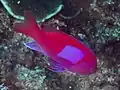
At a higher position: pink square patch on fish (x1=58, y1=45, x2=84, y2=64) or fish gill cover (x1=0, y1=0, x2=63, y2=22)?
fish gill cover (x1=0, y1=0, x2=63, y2=22)

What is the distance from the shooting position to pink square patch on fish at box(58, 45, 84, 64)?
1.65m

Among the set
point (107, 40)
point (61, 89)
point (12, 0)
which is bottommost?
point (61, 89)

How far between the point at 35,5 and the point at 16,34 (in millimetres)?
317

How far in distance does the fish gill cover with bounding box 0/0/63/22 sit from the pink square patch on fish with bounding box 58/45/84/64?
2.82 ft

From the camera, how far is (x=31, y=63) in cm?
247

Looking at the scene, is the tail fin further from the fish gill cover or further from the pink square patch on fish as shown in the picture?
the fish gill cover

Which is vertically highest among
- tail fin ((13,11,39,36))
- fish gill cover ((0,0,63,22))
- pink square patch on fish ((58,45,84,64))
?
fish gill cover ((0,0,63,22))

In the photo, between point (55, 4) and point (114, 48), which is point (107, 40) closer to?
point (114, 48)

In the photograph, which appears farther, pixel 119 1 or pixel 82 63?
pixel 119 1

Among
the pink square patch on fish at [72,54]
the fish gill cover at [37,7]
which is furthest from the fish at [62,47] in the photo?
the fish gill cover at [37,7]

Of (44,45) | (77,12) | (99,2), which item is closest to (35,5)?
(77,12)

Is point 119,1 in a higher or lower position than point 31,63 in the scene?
higher

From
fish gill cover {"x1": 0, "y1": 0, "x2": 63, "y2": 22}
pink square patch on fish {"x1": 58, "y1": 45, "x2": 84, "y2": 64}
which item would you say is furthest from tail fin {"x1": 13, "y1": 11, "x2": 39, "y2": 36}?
fish gill cover {"x1": 0, "y1": 0, "x2": 63, "y2": 22}

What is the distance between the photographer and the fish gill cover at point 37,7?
2.48 m
